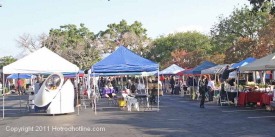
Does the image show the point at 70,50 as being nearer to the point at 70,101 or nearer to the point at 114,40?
the point at 114,40

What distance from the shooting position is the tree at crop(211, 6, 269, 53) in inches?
1857

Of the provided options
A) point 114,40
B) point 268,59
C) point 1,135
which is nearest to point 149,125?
point 1,135

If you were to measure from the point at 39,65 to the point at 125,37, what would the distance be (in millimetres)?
47463

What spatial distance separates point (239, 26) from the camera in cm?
4794

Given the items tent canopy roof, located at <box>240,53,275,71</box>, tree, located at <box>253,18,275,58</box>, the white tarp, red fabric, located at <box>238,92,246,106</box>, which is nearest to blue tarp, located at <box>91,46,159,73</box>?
the white tarp

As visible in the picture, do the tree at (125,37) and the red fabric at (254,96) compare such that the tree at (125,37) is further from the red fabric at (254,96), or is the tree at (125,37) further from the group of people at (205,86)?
the red fabric at (254,96)

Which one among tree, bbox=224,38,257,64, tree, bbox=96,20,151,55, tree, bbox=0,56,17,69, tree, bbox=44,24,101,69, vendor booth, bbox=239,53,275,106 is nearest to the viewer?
vendor booth, bbox=239,53,275,106

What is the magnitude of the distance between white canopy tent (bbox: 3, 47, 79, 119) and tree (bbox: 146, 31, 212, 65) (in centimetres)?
4644

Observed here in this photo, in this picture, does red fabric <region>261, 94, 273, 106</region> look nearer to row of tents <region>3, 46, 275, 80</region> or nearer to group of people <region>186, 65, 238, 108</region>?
row of tents <region>3, 46, 275, 80</region>

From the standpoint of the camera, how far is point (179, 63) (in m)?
58.8

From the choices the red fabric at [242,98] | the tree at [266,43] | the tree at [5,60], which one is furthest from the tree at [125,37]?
the red fabric at [242,98]

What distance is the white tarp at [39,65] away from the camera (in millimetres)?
15296

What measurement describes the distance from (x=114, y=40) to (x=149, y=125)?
53.4 meters

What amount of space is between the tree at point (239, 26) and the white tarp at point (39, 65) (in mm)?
35302
